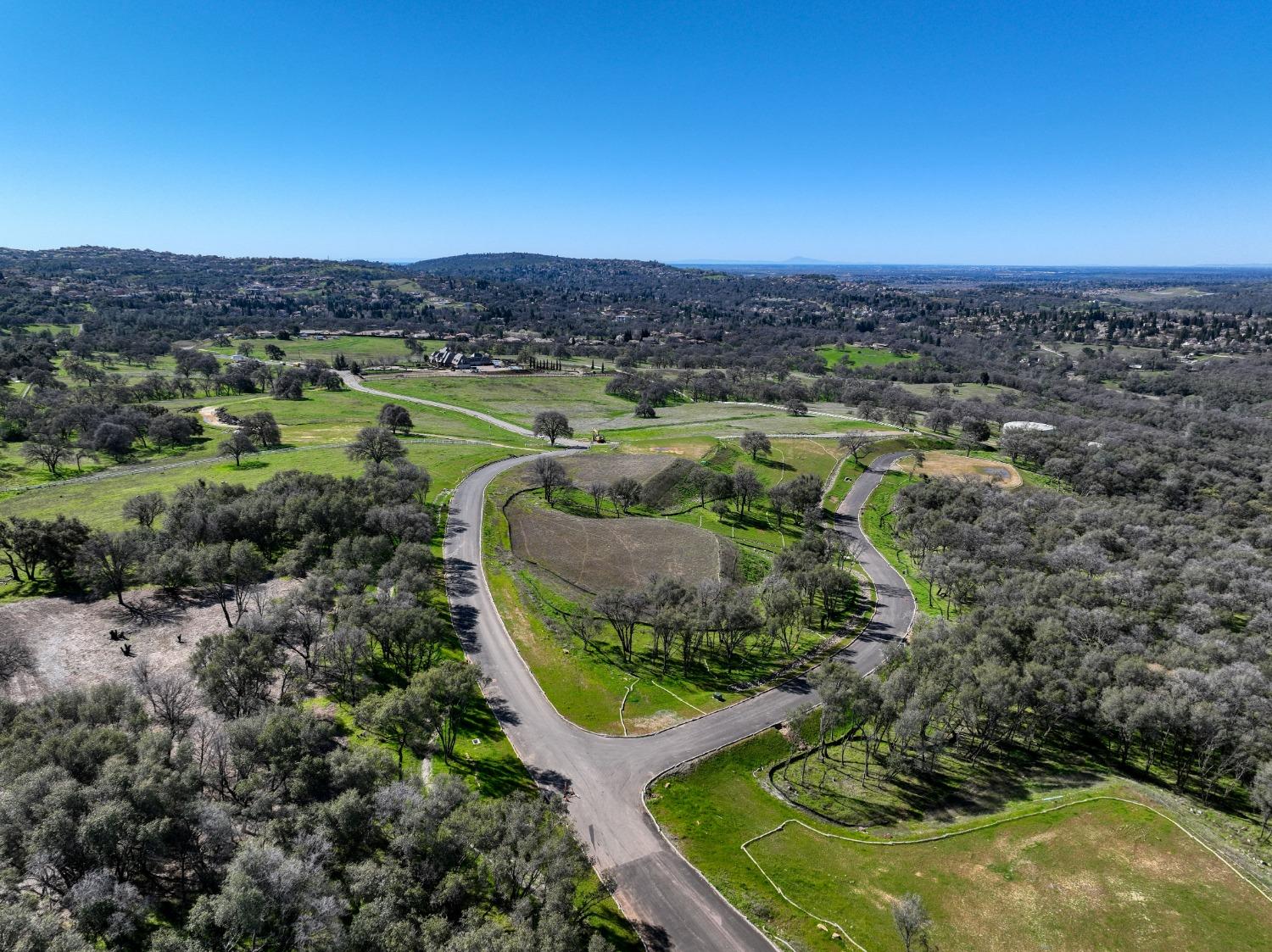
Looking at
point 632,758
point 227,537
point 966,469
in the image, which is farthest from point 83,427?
point 966,469

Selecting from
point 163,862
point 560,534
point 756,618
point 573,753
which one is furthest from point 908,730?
point 560,534

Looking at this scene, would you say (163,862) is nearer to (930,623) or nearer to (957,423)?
(930,623)

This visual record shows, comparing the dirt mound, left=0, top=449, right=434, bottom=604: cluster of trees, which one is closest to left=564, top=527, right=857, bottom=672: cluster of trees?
left=0, top=449, right=434, bottom=604: cluster of trees

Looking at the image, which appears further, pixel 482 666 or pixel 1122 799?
pixel 482 666

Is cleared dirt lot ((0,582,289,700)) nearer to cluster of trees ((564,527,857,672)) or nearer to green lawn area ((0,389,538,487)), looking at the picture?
cluster of trees ((564,527,857,672))

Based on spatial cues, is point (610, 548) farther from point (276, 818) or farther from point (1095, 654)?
point (276, 818)

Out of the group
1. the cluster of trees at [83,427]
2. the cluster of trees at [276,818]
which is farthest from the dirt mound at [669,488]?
the cluster of trees at [83,427]
